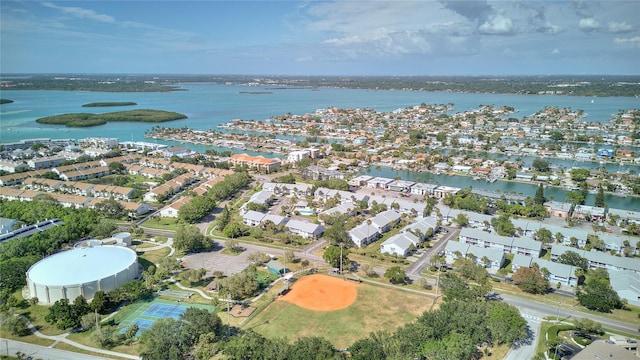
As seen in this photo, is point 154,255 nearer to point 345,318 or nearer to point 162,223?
point 162,223

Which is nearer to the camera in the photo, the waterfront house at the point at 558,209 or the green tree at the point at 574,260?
the green tree at the point at 574,260

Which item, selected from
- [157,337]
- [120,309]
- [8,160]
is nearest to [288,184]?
[120,309]

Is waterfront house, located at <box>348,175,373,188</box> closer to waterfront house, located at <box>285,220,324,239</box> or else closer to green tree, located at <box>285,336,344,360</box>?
waterfront house, located at <box>285,220,324,239</box>

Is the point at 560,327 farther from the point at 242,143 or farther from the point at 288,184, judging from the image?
the point at 242,143

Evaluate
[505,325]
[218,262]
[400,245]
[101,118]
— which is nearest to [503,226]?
[400,245]

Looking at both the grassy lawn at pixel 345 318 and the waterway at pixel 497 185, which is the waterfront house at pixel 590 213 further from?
the grassy lawn at pixel 345 318

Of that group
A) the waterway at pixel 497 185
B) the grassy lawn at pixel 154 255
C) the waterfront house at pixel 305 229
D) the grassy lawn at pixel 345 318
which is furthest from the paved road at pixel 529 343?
the waterway at pixel 497 185
